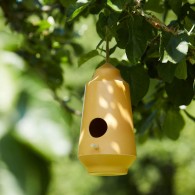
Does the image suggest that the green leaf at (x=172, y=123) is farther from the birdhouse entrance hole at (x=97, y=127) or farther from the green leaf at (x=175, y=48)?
the green leaf at (x=175, y=48)

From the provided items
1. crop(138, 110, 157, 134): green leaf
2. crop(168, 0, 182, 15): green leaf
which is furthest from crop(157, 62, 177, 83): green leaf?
crop(138, 110, 157, 134): green leaf

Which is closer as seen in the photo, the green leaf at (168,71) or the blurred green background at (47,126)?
the blurred green background at (47,126)

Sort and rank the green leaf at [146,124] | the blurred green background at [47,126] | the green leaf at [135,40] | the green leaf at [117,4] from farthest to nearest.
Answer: the green leaf at [146,124]
the green leaf at [135,40]
the green leaf at [117,4]
the blurred green background at [47,126]

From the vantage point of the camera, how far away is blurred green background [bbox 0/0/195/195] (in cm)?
19

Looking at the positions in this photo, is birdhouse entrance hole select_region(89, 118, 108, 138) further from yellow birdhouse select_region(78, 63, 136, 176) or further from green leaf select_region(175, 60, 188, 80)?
green leaf select_region(175, 60, 188, 80)

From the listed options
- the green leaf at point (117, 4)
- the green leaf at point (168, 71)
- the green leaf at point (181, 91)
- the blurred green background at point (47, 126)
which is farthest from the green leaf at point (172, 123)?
the green leaf at point (117, 4)

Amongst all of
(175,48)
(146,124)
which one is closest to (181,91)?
(175,48)

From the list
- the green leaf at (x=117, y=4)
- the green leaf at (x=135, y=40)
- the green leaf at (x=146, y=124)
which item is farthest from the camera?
the green leaf at (x=146, y=124)

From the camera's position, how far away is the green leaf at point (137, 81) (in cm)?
160

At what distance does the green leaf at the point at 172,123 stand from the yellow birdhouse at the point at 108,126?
556 millimetres

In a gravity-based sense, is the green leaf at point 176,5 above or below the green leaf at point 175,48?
below

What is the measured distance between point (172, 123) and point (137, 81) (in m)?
0.55

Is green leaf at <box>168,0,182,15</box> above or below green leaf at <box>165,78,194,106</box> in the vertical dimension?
above

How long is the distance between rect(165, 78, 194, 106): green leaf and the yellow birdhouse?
152 mm
